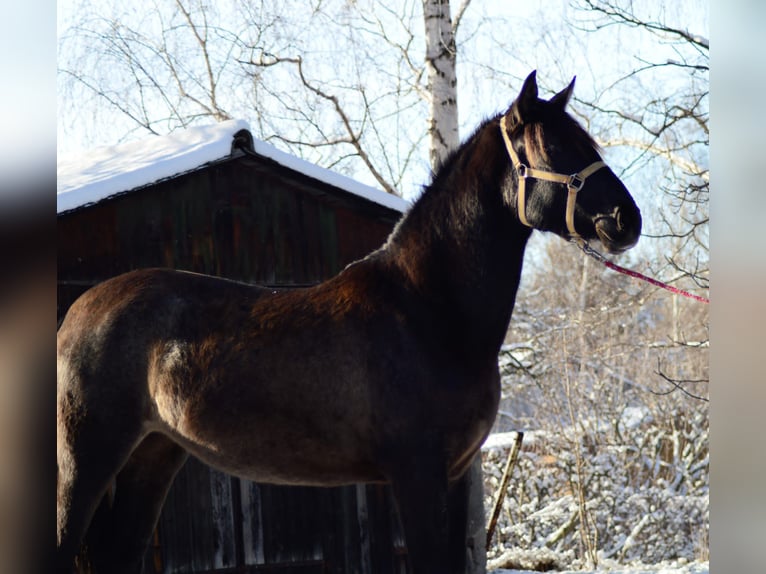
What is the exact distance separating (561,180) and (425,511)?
1.27m

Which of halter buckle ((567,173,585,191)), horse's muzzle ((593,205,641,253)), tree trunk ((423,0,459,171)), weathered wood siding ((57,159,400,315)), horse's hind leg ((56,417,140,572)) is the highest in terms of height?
tree trunk ((423,0,459,171))

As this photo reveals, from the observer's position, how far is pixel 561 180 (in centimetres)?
292

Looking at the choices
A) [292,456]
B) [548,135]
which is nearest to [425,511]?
[292,456]

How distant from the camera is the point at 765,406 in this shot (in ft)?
3.62

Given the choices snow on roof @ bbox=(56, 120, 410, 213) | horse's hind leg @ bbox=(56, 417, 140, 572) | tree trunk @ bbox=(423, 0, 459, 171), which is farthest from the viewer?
tree trunk @ bbox=(423, 0, 459, 171)

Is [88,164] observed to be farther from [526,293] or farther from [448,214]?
[526,293]

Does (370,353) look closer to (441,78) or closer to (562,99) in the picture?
(562,99)

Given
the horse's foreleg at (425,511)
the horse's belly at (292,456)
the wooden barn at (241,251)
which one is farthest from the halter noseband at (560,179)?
the wooden barn at (241,251)

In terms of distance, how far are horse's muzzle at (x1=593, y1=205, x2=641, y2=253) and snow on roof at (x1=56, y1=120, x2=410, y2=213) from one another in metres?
2.28

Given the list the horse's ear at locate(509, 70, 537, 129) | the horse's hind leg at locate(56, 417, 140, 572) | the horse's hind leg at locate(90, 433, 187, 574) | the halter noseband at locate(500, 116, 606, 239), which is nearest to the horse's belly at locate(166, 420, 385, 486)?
the horse's hind leg at locate(56, 417, 140, 572)

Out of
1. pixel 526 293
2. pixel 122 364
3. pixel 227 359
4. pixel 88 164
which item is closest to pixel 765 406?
pixel 227 359

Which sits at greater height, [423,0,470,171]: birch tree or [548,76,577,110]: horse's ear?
[423,0,470,171]: birch tree

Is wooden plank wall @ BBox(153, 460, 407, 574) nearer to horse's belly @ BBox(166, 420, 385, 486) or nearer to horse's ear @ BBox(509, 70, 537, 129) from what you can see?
horse's belly @ BBox(166, 420, 385, 486)

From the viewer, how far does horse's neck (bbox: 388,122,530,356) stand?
307 cm
